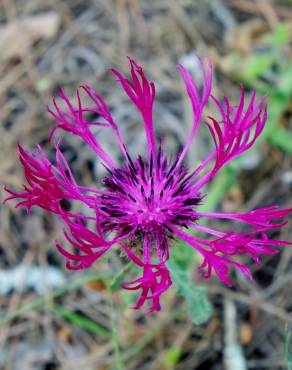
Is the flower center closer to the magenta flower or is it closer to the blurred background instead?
the magenta flower

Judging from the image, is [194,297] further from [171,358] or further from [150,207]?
[171,358]

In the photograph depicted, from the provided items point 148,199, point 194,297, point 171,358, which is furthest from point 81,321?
point 148,199

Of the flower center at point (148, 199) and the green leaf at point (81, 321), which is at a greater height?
the flower center at point (148, 199)

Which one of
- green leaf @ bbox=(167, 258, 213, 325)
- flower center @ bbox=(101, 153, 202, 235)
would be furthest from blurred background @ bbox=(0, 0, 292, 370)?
flower center @ bbox=(101, 153, 202, 235)

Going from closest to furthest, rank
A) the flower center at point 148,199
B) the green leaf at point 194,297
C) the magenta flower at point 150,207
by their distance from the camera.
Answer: the magenta flower at point 150,207, the flower center at point 148,199, the green leaf at point 194,297

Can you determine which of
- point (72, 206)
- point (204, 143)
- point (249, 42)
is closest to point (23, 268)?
point (72, 206)

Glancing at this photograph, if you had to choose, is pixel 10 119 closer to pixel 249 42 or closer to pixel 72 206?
pixel 72 206

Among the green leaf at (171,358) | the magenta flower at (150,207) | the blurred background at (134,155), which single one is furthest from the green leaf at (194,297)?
the green leaf at (171,358)

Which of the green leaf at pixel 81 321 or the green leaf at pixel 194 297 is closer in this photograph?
the green leaf at pixel 194 297

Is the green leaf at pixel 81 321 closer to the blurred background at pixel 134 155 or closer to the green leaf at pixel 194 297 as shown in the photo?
the blurred background at pixel 134 155
